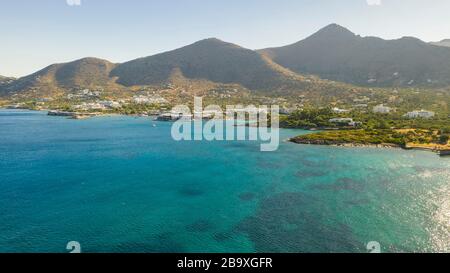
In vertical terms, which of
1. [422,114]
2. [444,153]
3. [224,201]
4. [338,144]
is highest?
[422,114]

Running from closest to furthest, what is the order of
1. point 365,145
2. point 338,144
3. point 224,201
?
point 224,201
point 365,145
point 338,144

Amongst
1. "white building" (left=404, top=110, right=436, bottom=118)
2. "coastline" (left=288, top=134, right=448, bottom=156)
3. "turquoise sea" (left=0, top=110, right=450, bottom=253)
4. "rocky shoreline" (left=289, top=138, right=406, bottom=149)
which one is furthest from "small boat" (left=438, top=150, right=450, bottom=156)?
"white building" (left=404, top=110, right=436, bottom=118)

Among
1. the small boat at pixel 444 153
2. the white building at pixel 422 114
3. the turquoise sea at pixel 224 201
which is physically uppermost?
the white building at pixel 422 114

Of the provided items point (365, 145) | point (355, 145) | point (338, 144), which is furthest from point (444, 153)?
point (338, 144)

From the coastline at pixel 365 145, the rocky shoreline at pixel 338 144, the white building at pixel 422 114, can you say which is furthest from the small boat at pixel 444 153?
the white building at pixel 422 114

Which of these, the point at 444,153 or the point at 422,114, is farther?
Result: the point at 422,114

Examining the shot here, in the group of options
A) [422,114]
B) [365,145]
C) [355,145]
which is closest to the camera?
[365,145]

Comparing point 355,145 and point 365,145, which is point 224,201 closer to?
point 355,145

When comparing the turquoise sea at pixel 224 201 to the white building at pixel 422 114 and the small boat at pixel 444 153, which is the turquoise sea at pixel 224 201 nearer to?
the small boat at pixel 444 153

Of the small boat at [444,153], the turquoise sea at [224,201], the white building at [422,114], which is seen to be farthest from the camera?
the white building at [422,114]

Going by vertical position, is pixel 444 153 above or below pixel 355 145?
below
